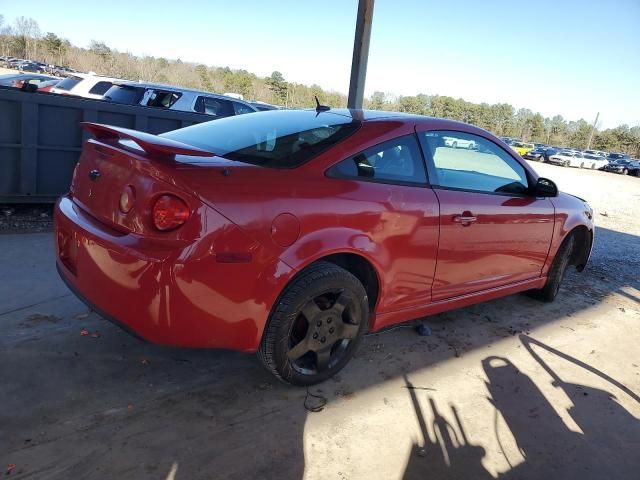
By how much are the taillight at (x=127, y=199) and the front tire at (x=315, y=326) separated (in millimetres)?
872

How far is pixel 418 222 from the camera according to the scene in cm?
308

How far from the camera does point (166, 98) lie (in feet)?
29.1

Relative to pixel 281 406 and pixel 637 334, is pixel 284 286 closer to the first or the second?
pixel 281 406

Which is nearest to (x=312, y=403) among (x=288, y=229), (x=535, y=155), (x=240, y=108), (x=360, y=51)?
(x=288, y=229)

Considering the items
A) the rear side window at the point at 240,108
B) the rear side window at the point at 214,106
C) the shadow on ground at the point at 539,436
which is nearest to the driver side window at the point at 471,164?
the shadow on ground at the point at 539,436

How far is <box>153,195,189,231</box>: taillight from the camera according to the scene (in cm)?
226

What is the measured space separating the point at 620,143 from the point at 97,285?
90.8 meters

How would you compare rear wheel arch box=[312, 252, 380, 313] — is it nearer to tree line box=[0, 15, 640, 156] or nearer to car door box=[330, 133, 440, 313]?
car door box=[330, 133, 440, 313]

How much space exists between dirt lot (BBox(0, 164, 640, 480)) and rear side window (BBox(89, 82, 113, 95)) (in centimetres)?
624

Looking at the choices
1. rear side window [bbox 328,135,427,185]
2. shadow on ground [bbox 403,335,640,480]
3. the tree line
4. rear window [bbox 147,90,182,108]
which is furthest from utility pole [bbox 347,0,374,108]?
the tree line

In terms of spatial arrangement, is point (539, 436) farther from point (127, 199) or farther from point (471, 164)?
point (127, 199)

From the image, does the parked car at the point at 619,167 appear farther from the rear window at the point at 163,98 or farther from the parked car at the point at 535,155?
the rear window at the point at 163,98

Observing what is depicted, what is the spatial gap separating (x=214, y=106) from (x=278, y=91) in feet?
175

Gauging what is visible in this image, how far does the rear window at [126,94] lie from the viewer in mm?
8711
